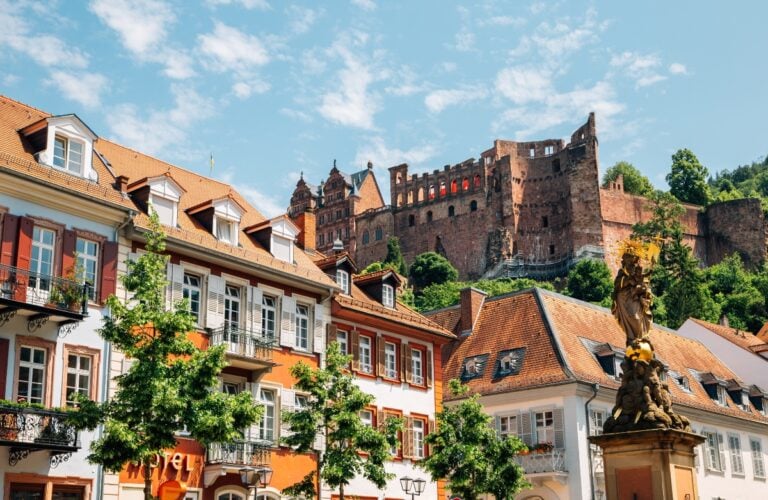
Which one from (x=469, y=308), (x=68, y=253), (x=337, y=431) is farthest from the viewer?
(x=469, y=308)

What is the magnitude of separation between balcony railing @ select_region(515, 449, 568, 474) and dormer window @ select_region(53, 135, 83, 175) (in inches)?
771

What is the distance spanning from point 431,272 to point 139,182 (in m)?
92.3

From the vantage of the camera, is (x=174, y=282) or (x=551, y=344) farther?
(x=551, y=344)

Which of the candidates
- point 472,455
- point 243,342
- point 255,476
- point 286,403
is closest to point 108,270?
point 243,342

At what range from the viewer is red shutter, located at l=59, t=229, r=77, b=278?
989 inches

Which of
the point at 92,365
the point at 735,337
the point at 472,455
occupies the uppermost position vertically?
the point at 735,337

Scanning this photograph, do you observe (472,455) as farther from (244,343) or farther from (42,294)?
(42,294)

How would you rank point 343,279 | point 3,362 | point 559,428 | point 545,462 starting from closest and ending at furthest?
point 3,362 < point 343,279 < point 545,462 < point 559,428

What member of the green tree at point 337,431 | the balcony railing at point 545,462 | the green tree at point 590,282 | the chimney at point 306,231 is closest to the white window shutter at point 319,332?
the chimney at point 306,231

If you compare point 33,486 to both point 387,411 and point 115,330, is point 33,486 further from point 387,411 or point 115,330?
point 387,411

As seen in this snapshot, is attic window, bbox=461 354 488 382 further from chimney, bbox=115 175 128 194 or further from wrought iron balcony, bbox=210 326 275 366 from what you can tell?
chimney, bbox=115 175 128 194

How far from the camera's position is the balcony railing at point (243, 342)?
28.9m

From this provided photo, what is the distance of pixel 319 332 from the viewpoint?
32.6 meters

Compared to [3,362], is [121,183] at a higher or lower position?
higher
